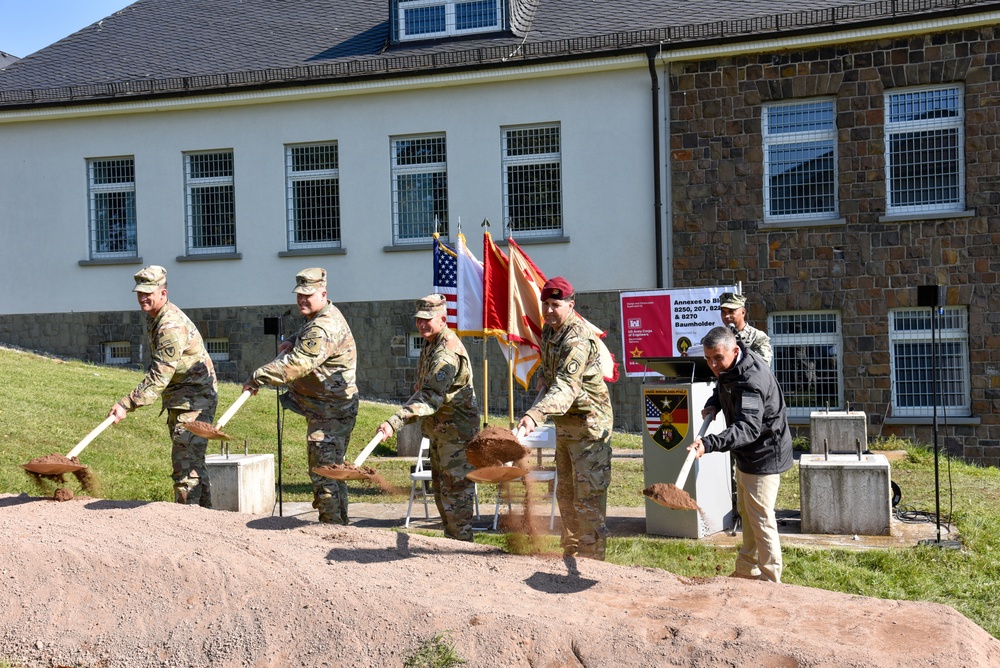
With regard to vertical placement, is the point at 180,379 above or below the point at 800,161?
below

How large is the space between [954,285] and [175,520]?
492 inches

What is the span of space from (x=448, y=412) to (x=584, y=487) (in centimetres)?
111

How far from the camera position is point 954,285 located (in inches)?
604

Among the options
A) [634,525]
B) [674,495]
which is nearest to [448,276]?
[634,525]

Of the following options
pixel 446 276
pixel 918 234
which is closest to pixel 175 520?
pixel 446 276

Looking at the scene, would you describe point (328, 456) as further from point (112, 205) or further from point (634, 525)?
point (112, 205)

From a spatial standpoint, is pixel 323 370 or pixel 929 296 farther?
pixel 929 296

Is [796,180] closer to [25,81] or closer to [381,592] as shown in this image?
[381,592]

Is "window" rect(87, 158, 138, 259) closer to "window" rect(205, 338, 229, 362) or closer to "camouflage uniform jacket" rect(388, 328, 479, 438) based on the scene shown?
"window" rect(205, 338, 229, 362)

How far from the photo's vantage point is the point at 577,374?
21.3ft

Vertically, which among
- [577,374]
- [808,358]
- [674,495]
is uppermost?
[577,374]

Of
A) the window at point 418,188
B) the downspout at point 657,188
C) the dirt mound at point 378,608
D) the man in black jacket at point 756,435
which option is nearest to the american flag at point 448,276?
the downspout at point 657,188

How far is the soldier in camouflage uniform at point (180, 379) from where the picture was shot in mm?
7738

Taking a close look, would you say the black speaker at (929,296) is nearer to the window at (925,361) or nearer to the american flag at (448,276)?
the american flag at (448,276)
